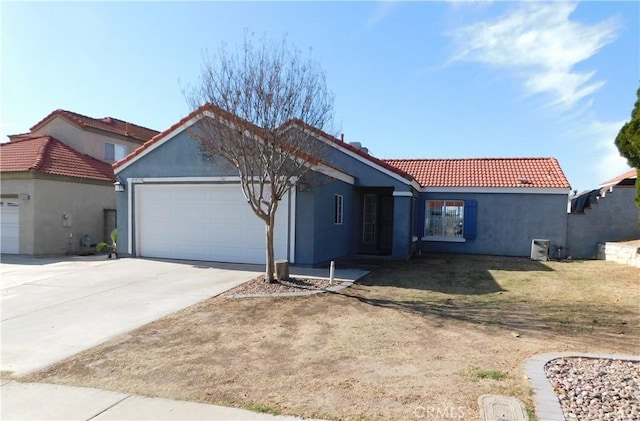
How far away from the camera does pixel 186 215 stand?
1368cm

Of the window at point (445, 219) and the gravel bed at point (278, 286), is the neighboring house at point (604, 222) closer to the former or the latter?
the window at point (445, 219)

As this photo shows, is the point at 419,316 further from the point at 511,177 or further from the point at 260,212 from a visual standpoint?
the point at 511,177

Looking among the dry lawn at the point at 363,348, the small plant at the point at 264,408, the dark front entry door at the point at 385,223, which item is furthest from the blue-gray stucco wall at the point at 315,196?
the small plant at the point at 264,408

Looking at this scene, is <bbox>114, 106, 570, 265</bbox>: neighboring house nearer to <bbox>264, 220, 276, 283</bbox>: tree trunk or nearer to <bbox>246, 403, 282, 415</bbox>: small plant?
<bbox>264, 220, 276, 283</bbox>: tree trunk

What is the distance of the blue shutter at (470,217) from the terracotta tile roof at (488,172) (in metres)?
0.82

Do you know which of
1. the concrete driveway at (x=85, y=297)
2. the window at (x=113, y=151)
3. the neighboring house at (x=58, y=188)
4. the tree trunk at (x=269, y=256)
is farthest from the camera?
the window at (x=113, y=151)

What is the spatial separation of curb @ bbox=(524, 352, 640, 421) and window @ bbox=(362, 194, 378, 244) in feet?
39.7

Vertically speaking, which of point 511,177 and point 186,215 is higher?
point 511,177

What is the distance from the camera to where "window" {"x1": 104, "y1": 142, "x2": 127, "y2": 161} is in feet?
68.0

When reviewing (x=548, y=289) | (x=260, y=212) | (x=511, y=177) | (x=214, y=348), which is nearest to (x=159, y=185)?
(x=260, y=212)

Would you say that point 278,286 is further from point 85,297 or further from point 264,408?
point 264,408

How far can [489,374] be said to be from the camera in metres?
4.60

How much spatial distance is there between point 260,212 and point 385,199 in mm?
8980

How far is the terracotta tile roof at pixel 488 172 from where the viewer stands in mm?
17125
